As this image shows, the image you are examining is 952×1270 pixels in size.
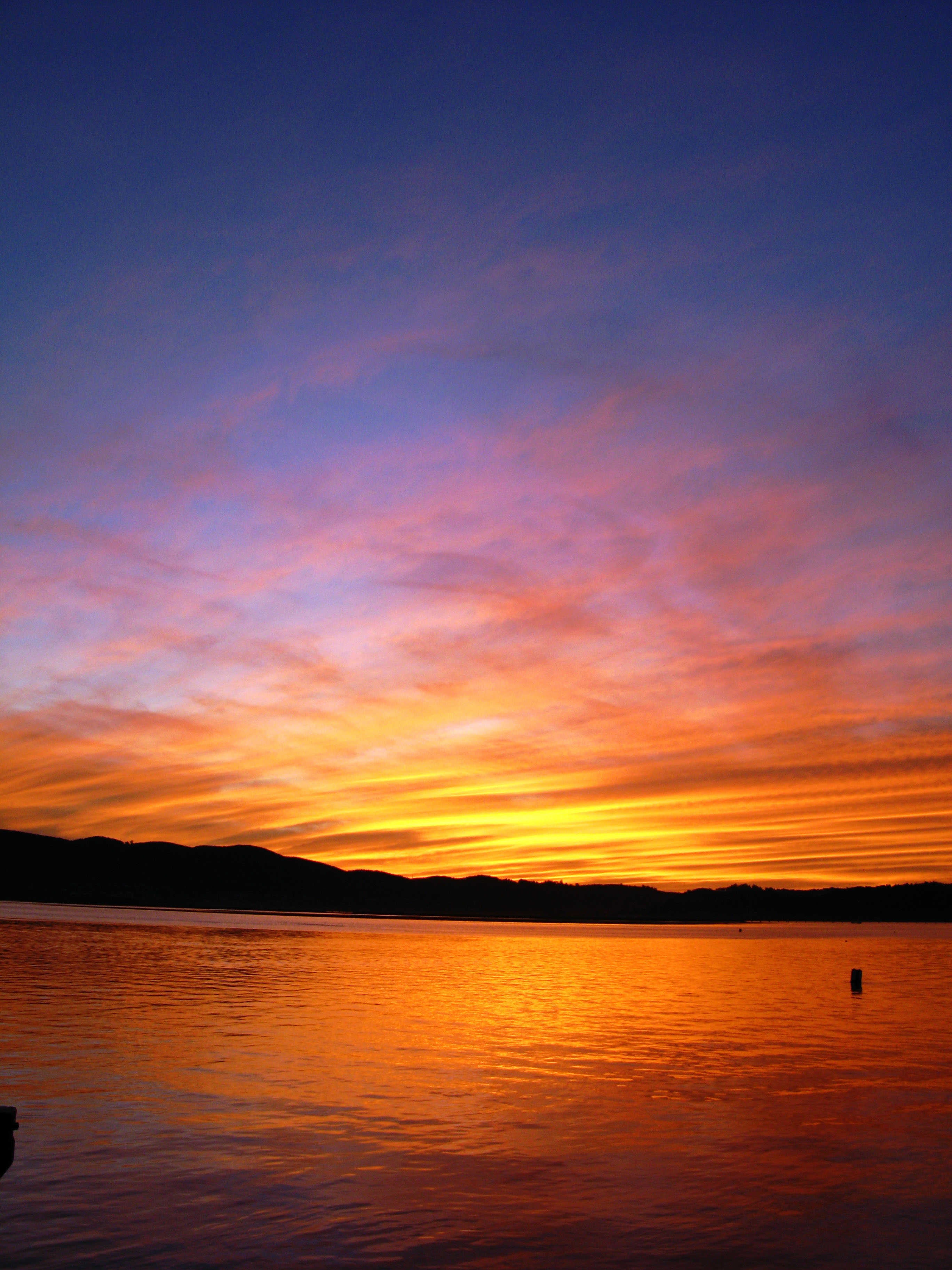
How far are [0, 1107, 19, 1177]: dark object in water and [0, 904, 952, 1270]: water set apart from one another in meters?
0.71

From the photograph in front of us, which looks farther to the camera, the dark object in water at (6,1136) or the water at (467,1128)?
the dark object in water at (6,1136)

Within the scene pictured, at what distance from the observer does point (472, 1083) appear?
22719mm

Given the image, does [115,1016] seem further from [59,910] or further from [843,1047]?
[59,910]

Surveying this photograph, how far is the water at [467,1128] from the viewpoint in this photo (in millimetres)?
12453

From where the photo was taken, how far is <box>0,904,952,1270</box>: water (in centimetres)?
1245

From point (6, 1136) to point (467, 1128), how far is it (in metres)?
8.57

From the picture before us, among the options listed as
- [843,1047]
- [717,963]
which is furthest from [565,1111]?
[717,963]

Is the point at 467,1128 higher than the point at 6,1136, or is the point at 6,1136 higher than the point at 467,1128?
the point at 6,1136

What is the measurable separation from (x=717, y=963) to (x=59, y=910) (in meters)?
122

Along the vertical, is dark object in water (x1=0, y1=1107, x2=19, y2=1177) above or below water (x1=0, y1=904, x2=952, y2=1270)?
above

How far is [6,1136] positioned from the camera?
12.7 meters

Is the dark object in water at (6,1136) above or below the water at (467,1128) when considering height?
above

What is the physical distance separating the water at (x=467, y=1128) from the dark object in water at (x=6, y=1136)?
2.34 ft

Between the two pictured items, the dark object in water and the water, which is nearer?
the water
